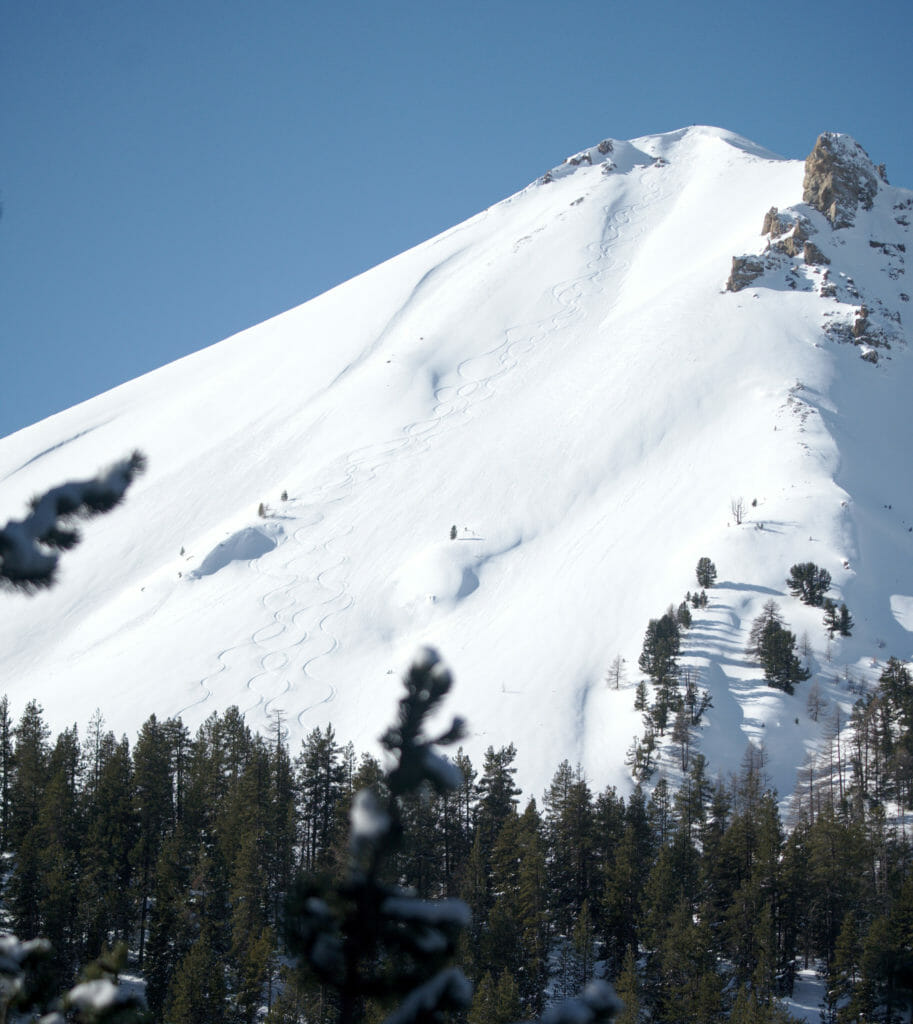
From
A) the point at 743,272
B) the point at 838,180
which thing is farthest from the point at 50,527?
the point at 838,180

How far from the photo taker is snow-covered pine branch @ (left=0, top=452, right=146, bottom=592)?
4.50 m

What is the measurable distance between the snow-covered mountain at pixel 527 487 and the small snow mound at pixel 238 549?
0.30m

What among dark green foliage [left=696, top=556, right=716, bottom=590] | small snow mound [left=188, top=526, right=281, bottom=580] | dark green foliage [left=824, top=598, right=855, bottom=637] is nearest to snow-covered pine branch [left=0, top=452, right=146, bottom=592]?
dark green foliage [left=824, top=598, right=855, bottom=637]

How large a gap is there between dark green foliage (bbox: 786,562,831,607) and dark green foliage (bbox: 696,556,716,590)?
5921mm

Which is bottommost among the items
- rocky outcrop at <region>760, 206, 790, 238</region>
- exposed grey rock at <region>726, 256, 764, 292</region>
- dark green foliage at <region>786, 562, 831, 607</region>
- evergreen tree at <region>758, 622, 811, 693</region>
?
evergreen tree at <region>758, 622, 811, 693</region>

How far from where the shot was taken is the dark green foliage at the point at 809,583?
6353cm

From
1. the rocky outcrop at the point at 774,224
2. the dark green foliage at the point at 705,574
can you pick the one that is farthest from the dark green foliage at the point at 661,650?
the rocky outcrop at the point at 774,224

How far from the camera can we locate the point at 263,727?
58844mm

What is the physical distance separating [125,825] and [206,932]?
9.02 meters

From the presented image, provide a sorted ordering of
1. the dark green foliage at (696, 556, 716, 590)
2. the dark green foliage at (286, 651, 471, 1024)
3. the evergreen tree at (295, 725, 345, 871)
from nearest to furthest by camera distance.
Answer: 1. the dark green foliage at (286, 651, 471, 1024)
2. the evergreen tree at (295, 725, 345, 871)
3. the dark green foliage at (696, 556, 716, 590)

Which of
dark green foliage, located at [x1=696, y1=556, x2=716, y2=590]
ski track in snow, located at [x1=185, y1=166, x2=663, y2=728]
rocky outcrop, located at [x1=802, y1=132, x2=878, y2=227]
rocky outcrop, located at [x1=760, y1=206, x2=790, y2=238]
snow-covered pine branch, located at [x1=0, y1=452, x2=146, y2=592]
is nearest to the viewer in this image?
snow-covered pine branch, located at [x1=0, y1=452, x2=146, y2=592]

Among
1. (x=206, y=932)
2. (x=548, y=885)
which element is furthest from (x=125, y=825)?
(x=548, y=885)

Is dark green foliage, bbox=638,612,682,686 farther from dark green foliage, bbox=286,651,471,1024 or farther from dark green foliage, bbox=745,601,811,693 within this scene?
dark green foliage, bbox=286,651,471,1024

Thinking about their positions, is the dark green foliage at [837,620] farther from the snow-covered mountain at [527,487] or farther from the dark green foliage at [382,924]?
the dark green foliage at [382,924]
